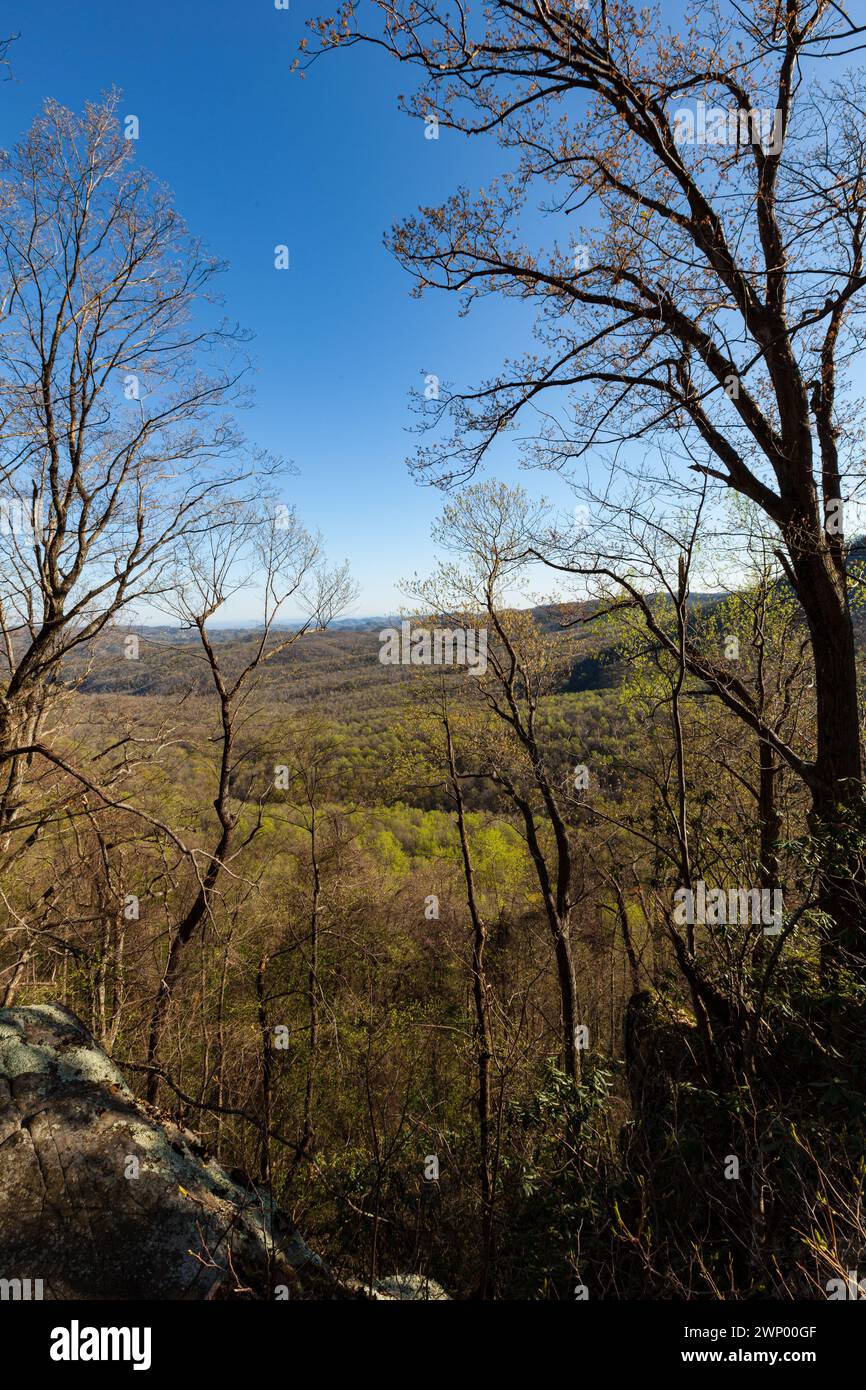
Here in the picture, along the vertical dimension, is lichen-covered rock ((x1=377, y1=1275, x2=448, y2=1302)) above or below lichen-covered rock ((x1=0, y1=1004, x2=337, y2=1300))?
below

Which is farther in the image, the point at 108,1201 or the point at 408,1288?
the point at 408,1288

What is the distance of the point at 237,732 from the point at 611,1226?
7323 millimetres

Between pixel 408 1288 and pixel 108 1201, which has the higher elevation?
pixel 108 1201

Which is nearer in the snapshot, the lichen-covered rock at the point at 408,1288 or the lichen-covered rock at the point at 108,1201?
the lichen-covered rock at the point at 108,1201

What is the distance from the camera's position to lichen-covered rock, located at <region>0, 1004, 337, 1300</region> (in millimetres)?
2830

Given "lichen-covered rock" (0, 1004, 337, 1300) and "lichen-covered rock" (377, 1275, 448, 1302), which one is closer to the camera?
"lichen-covered rock" (0, 1004, 337, 1300)

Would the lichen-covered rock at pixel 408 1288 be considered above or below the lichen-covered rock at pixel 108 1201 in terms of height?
below

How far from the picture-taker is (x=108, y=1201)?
3.02 m

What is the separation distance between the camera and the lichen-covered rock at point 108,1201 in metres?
2.83

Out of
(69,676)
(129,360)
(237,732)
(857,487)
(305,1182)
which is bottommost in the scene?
(305,1182)

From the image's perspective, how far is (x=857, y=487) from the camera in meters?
5.34

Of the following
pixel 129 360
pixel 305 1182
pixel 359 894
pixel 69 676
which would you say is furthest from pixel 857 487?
pixel 305 1182

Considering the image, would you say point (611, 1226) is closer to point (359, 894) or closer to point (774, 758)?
point (774, 758)
